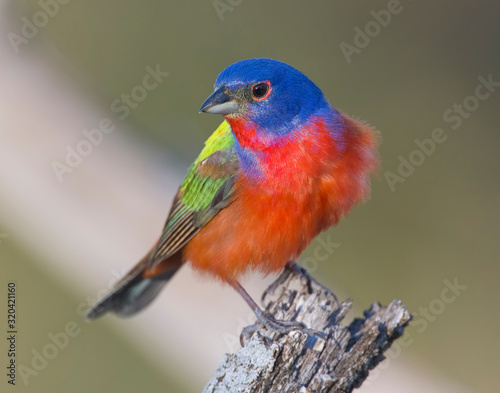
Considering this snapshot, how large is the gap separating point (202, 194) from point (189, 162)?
6.08 ft

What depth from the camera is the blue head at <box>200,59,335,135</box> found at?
3.85m

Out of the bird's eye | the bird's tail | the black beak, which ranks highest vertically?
the bird's eye

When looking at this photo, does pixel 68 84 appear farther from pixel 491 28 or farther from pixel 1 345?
pixel 491 28

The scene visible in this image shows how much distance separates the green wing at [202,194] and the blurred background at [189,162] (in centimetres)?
41

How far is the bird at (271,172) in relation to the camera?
391 centimetres

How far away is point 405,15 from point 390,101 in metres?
1.27

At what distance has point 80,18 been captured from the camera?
8305mm

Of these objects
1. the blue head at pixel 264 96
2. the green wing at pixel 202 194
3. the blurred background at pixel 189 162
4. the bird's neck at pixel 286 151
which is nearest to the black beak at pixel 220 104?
the blue head at pixel 264 96

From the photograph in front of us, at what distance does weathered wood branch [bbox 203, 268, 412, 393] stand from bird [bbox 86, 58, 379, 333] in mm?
359

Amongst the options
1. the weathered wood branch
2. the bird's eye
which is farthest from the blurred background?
the bird's eye

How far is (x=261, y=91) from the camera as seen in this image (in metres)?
3.91

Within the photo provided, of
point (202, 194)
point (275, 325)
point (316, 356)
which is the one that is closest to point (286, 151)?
point (202, 194)

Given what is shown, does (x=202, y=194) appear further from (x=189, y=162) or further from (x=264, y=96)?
(x=189, y=162)

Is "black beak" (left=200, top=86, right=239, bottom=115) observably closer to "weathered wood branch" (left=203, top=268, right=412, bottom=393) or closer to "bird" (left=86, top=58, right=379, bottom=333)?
"bird" (left=86, top=58, right=379, bottom=333)
